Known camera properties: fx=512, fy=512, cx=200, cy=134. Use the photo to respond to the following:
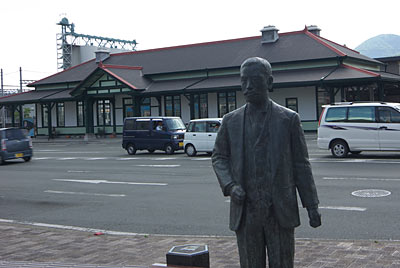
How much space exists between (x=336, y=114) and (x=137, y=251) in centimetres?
1326

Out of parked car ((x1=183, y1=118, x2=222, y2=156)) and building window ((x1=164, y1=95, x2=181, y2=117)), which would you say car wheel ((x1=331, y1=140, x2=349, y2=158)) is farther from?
building window ((x1=164, y1=95, x2=181, y2=117))

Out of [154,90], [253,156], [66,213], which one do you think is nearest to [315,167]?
[66,213]

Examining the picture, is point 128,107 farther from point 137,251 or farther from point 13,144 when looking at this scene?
point 137,251

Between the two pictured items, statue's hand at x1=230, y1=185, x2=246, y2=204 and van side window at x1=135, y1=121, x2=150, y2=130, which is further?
van side window at x1=135, y1=121, x2=150, y2=130

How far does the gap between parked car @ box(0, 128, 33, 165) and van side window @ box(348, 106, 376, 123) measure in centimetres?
1431

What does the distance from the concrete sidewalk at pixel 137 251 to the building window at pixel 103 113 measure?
36.7 m

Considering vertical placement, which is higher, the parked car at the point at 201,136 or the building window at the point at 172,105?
the building window at the point at 172,105

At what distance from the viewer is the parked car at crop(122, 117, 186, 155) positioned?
2427 centimetres

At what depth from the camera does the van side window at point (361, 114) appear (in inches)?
704

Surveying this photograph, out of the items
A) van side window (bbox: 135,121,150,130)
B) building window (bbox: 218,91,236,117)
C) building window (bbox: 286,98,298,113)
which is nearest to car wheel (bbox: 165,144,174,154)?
van side window (bbox: 135,121,150,130)

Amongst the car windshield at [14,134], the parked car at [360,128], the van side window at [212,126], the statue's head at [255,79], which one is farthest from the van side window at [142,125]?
the statue's head at [255,79]

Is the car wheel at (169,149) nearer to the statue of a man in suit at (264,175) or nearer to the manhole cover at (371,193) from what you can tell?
the manhole cover at (371,193)

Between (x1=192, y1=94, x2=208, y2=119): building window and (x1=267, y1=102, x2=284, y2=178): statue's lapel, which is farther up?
(x1=192, y1=94, x2=208, y2=119): building window

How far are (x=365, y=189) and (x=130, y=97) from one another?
33.0 meters
